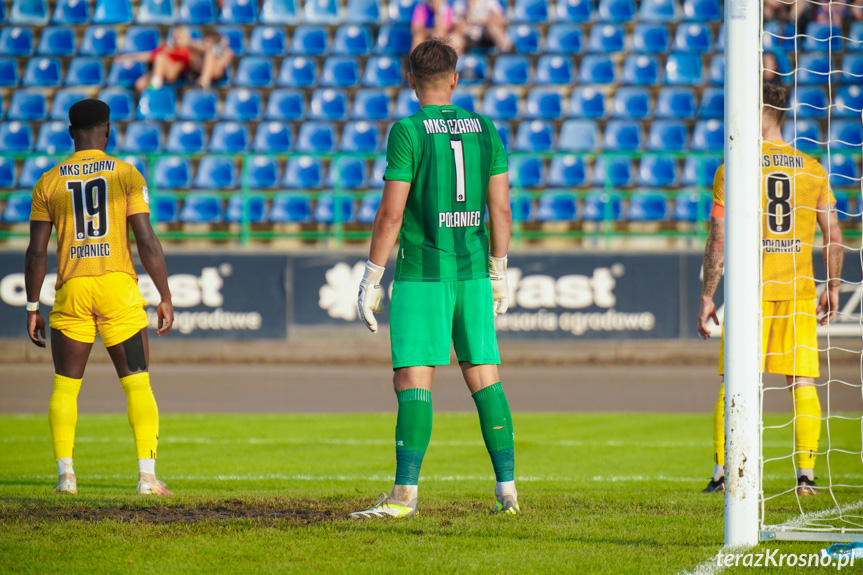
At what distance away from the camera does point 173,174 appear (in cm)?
1891

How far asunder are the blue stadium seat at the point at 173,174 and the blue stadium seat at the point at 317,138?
6.69 ft

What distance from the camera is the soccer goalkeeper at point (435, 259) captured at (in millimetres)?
5137

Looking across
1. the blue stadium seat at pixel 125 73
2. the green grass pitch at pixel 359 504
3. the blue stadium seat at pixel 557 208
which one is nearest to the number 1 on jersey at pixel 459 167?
the green grass pitch at pixel 359 504

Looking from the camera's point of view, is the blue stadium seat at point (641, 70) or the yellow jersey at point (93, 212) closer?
the yellow jersey at point (93, 212)

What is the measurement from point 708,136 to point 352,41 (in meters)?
7.03

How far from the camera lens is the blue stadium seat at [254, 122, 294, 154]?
754 inches

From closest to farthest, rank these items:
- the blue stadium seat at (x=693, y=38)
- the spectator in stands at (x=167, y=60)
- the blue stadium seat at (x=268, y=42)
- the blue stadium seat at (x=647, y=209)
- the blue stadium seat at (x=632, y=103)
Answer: the blue stadium seat at (x=647, y=209)
the blue stadium seat at (x=632, y=103)
the spectator in stands at (x=167, y=60)
the blue stadium seat at (x=693, y=38)
the blue stadium seat at (x=268, y=42)

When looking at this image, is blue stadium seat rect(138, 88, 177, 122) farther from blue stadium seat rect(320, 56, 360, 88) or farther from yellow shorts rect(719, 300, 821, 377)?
yellow shorts rect(719, 300, 821, 377)

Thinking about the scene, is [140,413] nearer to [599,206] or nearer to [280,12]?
[599,206]

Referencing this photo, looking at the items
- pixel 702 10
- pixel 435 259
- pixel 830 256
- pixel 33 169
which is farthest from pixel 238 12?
pixel 435 259

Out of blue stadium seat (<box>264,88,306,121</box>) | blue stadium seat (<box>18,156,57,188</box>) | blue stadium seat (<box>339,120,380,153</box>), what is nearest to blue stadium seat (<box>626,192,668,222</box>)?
blue stadium seat (<box>339,120,380,153</box>)

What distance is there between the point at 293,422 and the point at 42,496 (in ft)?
15.7

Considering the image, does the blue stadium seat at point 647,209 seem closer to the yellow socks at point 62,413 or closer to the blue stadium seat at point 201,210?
the blue stadium seat at point 201,210

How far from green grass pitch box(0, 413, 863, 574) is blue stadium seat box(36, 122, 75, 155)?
10.5 metres
